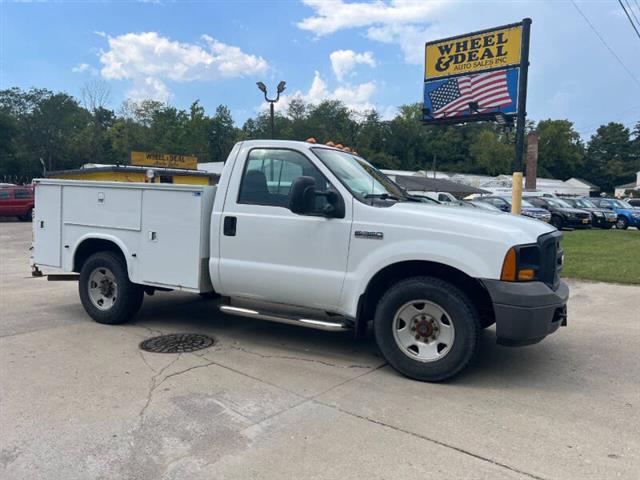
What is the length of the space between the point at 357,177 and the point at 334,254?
0.92m

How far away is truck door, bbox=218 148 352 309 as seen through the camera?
195 inches

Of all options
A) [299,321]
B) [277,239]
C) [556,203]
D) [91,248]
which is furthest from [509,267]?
[556,203]

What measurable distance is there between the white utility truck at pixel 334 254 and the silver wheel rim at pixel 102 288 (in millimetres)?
43

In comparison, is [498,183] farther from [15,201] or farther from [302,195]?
[302,195]

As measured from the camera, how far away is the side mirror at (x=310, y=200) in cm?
466

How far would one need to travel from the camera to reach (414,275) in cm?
477

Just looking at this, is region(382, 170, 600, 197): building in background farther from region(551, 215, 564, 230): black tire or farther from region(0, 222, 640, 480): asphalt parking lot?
region(0, 222, 640, 480): asphalt parking lot

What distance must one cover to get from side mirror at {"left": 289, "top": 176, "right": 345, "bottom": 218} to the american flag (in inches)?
465

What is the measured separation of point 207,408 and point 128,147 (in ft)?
256

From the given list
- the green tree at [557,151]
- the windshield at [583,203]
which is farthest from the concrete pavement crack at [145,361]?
the green tree at [557,151]

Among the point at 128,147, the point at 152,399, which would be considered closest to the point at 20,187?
the point at 152,399

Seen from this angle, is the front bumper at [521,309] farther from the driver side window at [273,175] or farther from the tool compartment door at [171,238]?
the tool compartment door at [171,238]

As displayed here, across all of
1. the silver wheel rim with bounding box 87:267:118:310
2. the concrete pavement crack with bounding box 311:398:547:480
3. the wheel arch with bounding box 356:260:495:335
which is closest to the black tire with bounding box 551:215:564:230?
the wheel arch with bounding box 356:260:495:335

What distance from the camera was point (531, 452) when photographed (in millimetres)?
3377
